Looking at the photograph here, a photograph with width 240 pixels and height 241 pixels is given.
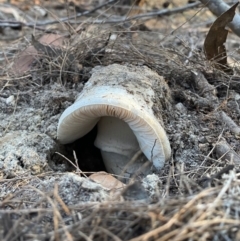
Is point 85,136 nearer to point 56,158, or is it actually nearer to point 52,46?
point 56,158

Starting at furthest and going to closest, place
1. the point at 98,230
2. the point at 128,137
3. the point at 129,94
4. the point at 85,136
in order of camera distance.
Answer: the point at 85,136, the point at 128,137, the point at 129,94, the point at 98,230

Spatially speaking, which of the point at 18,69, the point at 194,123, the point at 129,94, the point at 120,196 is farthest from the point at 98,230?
the point at 18,69

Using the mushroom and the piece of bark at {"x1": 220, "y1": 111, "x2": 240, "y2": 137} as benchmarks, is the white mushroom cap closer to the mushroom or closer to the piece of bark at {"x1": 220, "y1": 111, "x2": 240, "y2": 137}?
the mushroom

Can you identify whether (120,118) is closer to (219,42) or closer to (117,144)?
(117,144)

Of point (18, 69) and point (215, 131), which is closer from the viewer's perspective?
point (215, 131)

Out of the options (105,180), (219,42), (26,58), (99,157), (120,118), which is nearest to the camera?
(105,180)

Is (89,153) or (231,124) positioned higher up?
(231,124)

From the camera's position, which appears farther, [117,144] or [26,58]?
[26,58]

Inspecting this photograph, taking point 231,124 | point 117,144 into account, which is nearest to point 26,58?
point 117,144
